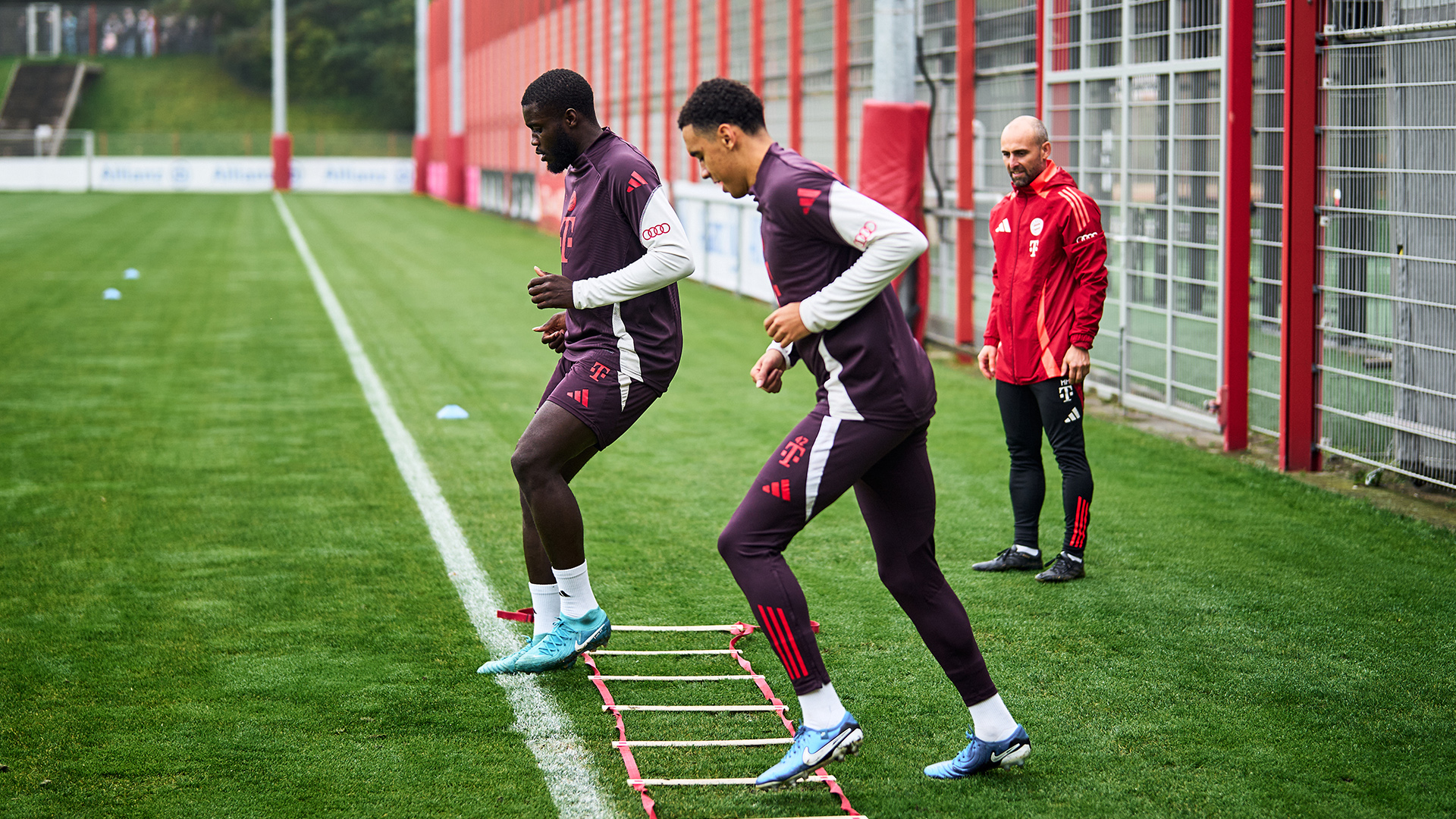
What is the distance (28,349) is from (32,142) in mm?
48478

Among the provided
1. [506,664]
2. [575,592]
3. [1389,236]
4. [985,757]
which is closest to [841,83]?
[1389,236]

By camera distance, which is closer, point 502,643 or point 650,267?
point 650,267

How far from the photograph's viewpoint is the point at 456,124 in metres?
53.7

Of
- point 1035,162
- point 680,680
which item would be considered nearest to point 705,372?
point 1035,162

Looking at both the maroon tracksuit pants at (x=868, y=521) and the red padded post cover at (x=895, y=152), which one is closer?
the maroon tracksuit pants at (x=868, y=521)

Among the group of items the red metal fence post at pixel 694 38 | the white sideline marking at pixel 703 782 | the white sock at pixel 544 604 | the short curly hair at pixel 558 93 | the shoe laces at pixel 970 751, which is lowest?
the white sideline marking at pixel 703 782

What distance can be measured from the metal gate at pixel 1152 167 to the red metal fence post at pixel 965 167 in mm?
1581

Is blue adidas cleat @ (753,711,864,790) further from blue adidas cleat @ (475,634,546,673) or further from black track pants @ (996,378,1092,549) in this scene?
black track pants @ (996,378,1092,549)

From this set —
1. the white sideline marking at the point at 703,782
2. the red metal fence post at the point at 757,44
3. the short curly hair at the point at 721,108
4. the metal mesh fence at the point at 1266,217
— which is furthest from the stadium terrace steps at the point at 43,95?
the white sideline marking at the point at 703,782

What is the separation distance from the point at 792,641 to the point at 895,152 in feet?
34.3

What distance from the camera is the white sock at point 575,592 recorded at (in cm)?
508

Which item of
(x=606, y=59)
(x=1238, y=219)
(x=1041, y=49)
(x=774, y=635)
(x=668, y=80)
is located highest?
(x=606, y=59)

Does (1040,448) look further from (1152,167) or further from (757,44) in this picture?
(757,44)

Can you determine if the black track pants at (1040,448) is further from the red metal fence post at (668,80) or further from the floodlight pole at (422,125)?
the floodlight pole at (422,125)
